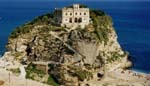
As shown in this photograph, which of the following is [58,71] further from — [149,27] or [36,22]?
[149,27]

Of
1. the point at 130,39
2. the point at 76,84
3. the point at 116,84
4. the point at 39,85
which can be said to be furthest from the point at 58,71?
the point at 130,39

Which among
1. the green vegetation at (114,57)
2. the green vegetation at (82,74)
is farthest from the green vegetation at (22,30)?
the green vegetation at (114,57)

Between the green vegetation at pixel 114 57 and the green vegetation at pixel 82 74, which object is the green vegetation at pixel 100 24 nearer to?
the green vegetation at pixel 114 57

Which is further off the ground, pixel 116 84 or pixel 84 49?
Result: pixel 84 49

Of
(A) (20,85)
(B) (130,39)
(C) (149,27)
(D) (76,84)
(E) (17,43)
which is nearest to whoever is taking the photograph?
(A) (20,85)

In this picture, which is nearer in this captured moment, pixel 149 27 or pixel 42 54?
pixel 42 54

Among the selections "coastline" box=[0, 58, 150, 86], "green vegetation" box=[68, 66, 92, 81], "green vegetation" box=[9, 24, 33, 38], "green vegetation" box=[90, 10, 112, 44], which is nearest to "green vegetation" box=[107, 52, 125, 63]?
"coastline" box=[0, 58, 150, 86]

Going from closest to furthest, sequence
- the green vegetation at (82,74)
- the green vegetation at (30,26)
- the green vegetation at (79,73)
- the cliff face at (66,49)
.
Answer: the green vegetation at (79,73) < the green vegetation at (82,74) < the cliff face at (66,49) < the green vegetation at (30,26)
